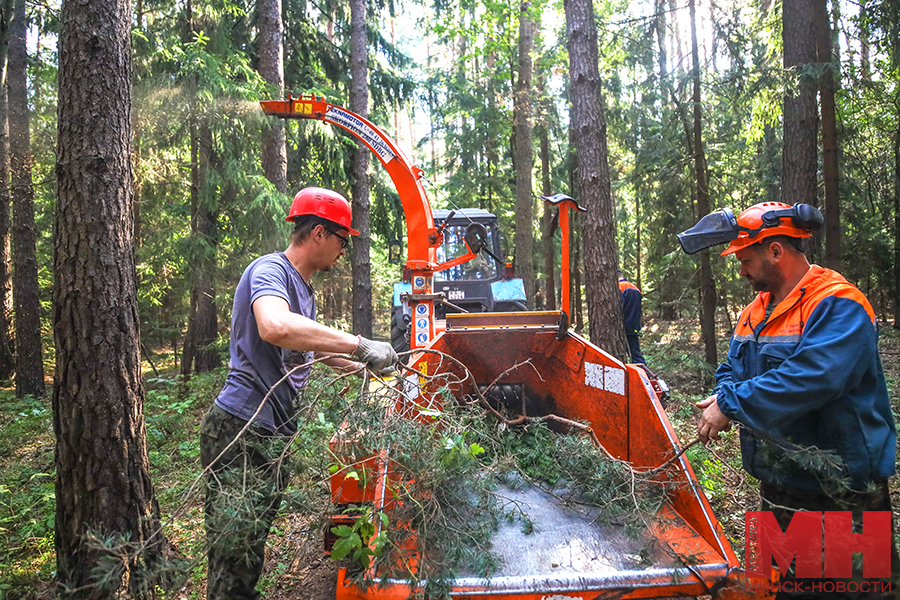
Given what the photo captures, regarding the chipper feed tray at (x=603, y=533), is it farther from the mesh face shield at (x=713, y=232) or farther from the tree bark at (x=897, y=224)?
the tree bark at (x=897, y=224)

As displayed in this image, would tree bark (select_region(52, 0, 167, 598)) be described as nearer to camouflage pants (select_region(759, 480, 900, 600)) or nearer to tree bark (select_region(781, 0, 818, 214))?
camouflage pants (select_region(759, 480, 900, 600))

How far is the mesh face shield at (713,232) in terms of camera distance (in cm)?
248

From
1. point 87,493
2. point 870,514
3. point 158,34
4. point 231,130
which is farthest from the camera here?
point 158,34

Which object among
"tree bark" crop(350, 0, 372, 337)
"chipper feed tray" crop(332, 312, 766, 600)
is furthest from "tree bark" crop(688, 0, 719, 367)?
"tree bark" crop(350, 0, 372, 337)

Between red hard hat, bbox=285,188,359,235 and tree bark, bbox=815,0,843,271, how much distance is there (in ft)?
23.4

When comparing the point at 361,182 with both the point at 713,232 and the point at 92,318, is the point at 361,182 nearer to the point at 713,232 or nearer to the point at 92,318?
the point at 92,318

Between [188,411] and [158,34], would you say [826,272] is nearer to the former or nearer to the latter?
[188,411]

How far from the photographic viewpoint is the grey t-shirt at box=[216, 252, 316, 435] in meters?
2.48

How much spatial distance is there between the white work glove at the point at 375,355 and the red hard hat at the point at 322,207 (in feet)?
2.18

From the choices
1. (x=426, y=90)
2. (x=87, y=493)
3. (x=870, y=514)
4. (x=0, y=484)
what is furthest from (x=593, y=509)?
(x=426, y=90)

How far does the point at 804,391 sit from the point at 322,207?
7.36 ft

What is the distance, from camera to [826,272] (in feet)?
Result: 7.51

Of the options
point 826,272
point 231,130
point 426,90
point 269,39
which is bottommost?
point 826,272

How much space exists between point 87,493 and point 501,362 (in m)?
3.01
